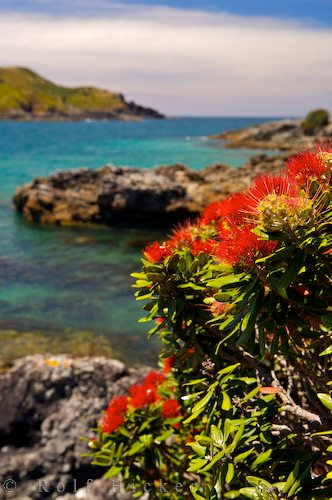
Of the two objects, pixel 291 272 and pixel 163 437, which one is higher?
pixel 291 272

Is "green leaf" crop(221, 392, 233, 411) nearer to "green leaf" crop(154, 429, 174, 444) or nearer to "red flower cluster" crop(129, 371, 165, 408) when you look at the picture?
"green leaf" crop(154, 429, 174, 444)

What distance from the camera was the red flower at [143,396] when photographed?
445 cm

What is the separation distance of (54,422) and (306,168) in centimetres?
640

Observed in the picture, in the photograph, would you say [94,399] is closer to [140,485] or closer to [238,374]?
[140,485]

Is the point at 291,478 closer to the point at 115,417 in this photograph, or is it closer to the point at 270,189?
the point at 270,189

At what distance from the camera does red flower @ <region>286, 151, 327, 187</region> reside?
101 inches

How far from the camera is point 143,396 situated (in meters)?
4.48

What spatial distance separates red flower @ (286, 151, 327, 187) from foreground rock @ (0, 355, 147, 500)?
5117mm

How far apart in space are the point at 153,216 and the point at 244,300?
80.0ft

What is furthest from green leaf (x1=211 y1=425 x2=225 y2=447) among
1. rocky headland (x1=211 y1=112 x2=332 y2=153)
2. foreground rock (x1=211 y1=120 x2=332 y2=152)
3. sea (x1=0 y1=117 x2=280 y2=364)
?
foreground rock (x1=211 y1=120 x2=332 y2=152)

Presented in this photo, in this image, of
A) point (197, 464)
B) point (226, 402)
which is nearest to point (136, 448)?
point (197, 464)

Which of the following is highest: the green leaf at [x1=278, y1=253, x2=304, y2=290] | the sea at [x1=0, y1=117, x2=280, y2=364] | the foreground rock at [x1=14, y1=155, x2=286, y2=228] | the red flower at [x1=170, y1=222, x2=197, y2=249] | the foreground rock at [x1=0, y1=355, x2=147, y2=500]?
the green leaf at [x1=278, y1=253, x2=304, y2=290]

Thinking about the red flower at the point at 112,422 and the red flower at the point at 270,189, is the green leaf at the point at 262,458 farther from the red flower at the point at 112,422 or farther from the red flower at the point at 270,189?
the red flower at the point at 112,422

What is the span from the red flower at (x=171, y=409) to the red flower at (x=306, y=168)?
2635mm
